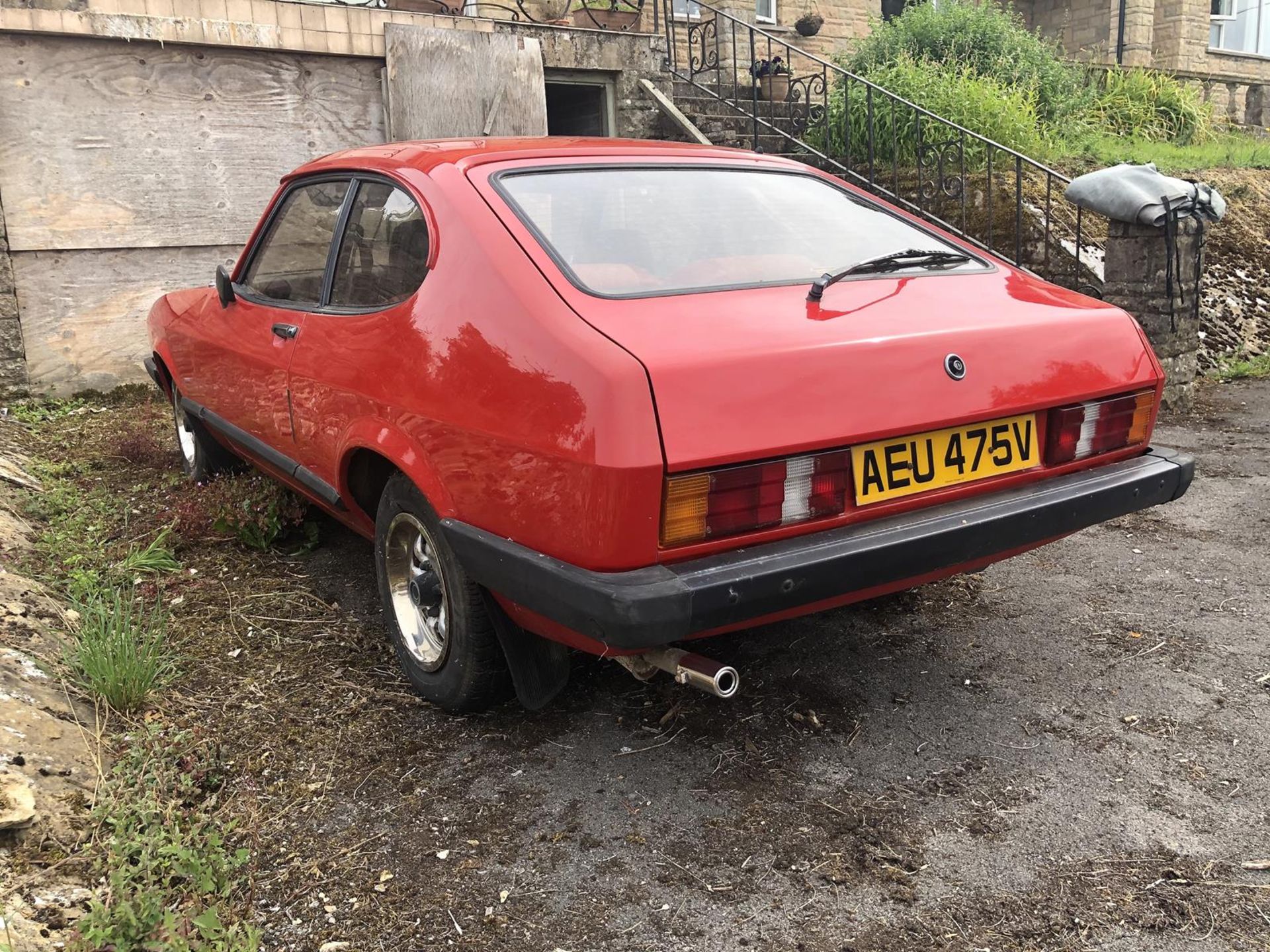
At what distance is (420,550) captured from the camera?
2.85m

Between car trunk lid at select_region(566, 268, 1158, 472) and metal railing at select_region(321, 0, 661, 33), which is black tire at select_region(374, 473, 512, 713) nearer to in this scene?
car trunk lid at select_region(566, 268, 1158, 472)

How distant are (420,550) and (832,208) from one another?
5.50 feet

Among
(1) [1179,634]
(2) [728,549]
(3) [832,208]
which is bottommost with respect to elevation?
(1) [1179,634]

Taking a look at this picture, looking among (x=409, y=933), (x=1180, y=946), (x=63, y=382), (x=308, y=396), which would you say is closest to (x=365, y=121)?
(x=63, y=382)

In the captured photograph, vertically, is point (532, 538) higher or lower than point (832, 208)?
lower

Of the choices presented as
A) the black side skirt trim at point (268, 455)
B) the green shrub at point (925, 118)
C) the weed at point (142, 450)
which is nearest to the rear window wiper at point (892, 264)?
the black side skirt trim at point (268, 455)

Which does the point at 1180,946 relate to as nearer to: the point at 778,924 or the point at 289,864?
the point at 778,924

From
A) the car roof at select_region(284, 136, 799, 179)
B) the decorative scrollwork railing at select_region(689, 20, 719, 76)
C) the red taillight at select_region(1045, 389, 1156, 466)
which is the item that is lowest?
the red taillight at select_region(1045, 389, 1156, 466)

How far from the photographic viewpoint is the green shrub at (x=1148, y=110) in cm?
1305

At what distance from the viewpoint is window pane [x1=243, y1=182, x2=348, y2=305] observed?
11.0ft

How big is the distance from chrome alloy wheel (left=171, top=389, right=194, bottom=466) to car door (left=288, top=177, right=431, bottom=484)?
75.1 inches

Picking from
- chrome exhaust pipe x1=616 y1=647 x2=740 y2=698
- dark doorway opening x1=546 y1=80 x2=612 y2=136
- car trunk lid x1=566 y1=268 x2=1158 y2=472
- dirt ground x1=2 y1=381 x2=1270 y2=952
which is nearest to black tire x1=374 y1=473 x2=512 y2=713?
dirt ground x1=2 y1=381 x2=1270 y2=952

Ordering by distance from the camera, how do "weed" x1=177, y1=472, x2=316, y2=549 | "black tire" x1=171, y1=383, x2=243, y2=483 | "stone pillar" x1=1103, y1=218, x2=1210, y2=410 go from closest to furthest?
"weed" x1=177, y1=472, x2=316, y2=549 → "black tire" x1=171, y1=383, x2=243, y2=483 → "stone pillar" x1=1103, y1=218, x2=1210, y2=410

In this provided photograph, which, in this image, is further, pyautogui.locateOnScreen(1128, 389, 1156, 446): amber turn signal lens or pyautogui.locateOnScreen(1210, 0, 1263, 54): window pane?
pyautogui.locateOnScreen(1210, 0, 1263, 54): window pane
